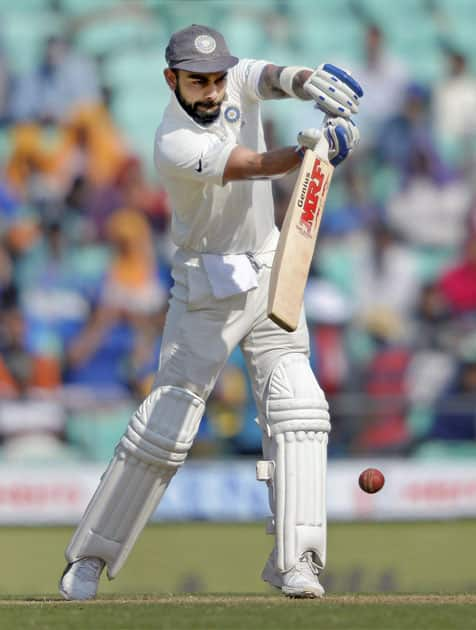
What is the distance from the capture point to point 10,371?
23.2 ft

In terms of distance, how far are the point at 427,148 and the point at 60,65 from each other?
84.7 inches

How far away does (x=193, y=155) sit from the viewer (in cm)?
371

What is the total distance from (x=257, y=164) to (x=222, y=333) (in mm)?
521

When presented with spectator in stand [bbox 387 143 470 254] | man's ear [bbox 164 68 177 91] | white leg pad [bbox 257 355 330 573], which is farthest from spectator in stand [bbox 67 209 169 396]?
man's ear [bbox 164 68 177 91]

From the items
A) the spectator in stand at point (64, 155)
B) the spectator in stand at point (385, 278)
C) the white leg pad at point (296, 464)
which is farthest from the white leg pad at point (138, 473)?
the spectator in stand at point (64, 155)

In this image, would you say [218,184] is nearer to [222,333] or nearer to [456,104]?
[222,333]

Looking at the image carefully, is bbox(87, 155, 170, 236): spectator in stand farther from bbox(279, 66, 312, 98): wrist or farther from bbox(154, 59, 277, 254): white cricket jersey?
bbox(279, 66, 312, 98): wrist

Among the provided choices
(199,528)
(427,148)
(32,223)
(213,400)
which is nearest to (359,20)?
(427,148)

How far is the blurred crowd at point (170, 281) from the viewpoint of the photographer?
21.6ft

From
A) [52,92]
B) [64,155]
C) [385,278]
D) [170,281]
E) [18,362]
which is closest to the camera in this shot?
[18,362]

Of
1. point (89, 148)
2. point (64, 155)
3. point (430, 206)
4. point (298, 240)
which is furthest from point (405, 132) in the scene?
point (298, 240)

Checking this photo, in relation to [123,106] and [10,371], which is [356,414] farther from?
[123,106]

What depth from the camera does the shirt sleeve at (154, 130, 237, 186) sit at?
3662 millimetres

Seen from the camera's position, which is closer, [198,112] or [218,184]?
[218,184]
